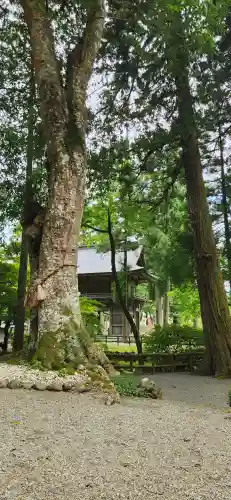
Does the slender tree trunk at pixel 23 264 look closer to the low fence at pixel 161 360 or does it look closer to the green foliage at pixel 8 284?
the green foliage at pixel 8 284

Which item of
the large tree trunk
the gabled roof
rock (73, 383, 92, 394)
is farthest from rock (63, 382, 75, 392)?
the gabled roof

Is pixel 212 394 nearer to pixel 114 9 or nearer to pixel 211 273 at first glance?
pixel 211 273

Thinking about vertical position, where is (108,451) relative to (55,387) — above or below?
below

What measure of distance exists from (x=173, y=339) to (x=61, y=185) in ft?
24.0

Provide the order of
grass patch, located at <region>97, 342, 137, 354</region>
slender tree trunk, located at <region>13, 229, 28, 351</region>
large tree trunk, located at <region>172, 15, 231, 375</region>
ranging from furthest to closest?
1. grass patch, located at <region>97, 342, 137, 354</region>
2. slender tree trunk, located at <region>13, 229, 28, 351</region>
3. large tree trunk, located at <region>172, 15, 231, 375</region>

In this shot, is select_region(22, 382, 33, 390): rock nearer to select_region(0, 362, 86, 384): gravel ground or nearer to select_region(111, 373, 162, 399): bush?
select_region(0, 362, 86, 384): gravel ground

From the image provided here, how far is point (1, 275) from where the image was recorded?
1145cm

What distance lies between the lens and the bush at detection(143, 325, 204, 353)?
12.0 m

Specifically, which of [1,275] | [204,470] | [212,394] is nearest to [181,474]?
[204,470]

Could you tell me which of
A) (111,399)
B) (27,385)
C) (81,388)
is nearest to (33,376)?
(27,385)

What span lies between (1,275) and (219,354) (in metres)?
6.22

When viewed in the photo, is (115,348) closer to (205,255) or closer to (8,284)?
(8,284)

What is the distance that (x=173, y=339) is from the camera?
39.6 ft

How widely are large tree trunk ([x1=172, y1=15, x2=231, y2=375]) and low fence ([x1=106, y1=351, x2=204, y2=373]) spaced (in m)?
1.34
